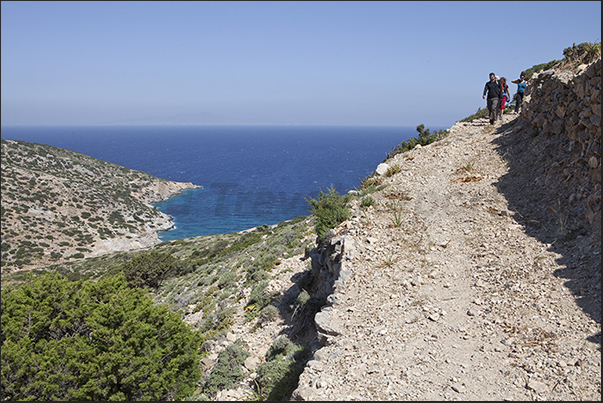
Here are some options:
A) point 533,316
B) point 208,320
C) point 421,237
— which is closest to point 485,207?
point 421,237

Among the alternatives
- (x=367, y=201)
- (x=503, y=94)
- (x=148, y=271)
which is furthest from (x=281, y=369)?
(x=148, y=271)

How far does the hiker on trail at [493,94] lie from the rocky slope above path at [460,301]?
6.10 meters

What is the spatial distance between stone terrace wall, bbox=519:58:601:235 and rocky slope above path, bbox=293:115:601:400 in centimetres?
83

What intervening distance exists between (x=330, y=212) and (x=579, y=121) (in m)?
6.88

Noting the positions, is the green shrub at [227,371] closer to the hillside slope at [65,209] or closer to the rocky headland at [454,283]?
the rocky headland at [454,283]

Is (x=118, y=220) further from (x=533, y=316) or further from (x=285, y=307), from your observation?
(x=533, y=316)

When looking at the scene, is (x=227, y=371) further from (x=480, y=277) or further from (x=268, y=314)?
(x=480, y=277)

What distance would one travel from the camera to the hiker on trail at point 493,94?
53.7 feet

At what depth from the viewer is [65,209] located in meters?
58.4

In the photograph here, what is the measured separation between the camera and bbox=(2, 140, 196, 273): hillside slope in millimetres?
47781

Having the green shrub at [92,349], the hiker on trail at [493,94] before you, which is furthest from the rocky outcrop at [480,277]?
the green shrub at [92,349]

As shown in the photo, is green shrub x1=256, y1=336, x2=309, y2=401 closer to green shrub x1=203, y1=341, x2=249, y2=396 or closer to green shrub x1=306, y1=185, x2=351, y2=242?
green shrub x1=203, y1=341, x2=249, y2=396

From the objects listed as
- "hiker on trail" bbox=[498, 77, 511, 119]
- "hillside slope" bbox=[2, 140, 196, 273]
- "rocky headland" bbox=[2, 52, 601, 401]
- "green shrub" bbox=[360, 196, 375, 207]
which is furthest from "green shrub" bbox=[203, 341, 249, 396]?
"hillside slope" bbox=[2, 140, 196, 273]

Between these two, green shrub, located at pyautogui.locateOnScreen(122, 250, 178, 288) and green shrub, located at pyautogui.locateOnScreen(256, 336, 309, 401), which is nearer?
green shrub, located at pyautogui.locateOnScreen(256, 336, 309, 401)
